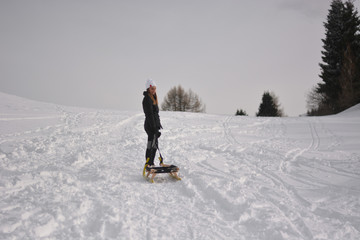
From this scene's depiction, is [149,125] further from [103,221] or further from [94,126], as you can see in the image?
[94,126]

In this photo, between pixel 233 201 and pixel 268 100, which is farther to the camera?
pixel 268 100

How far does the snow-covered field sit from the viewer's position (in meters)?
3.38

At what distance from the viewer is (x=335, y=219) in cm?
368

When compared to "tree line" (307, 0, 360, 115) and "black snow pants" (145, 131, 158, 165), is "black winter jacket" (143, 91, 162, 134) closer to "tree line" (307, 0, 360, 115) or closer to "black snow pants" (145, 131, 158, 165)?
"black snow pants" (145, 131, 158, 165)

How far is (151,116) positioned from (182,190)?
6.25 ft

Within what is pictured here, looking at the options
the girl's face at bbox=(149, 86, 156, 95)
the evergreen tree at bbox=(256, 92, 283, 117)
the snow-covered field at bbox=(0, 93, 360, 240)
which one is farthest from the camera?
the evergreen tree at bbox=(256, 92, 283, 117)

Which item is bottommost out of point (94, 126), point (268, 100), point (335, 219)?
point (335, 219)

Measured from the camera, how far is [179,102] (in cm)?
5366

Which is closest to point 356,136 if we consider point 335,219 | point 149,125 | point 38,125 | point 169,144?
point 169,144

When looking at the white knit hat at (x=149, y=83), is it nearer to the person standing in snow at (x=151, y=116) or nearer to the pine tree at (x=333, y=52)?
the person standing in snow at (x=151, y=116)

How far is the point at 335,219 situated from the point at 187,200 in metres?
2.34

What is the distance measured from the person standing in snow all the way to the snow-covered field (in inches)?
28.3

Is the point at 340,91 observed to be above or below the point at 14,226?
above

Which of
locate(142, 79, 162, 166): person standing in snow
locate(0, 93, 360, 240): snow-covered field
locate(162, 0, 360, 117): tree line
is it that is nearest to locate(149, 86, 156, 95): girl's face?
locate(142, 79, 162, 166): person standing in snow
